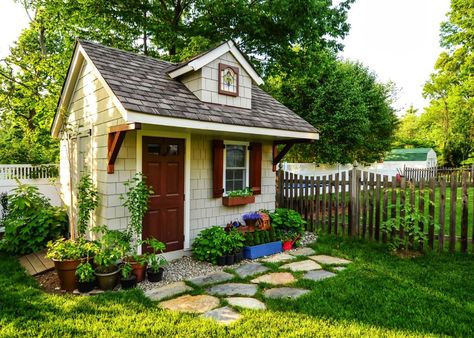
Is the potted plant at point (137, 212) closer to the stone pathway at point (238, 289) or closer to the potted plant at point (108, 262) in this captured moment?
the potted plant at point (108, 262)

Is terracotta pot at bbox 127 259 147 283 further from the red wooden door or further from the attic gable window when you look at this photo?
the attic gable window

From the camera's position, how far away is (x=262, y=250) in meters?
5.88

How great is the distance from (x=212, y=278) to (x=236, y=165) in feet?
9.12

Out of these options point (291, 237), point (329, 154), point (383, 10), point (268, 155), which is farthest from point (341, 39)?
point (291, 237)

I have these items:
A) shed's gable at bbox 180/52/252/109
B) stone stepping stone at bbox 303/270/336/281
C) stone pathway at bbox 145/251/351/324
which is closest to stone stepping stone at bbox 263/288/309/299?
stone pathway at bbox 145/251/351/324

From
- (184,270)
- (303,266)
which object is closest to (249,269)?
(303,266)

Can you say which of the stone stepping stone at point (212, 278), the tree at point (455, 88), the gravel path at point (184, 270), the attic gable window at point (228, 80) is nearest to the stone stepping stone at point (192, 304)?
the stone stepping stone at point (212, 278)

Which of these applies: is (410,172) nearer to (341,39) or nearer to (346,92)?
(346,92)

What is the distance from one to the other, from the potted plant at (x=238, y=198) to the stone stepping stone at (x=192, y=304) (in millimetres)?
2563

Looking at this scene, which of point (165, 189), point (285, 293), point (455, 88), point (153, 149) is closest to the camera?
point (285, 293)

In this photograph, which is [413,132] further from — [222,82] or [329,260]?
[222,82]

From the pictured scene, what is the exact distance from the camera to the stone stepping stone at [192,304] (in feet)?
11.8

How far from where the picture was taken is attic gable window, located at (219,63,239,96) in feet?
20.1

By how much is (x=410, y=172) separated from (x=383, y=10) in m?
14.6
